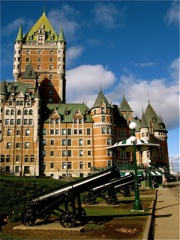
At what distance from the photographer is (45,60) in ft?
280

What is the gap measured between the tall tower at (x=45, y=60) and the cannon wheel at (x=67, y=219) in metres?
71.2

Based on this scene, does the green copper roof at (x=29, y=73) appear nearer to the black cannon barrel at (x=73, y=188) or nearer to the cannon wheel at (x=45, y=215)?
the cannon wheel at (x=45, y=215)

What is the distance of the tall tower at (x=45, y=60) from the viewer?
82.9m

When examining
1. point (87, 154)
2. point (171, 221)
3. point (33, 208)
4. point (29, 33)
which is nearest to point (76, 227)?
point (33, 208)

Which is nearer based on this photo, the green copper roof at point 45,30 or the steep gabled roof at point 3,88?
the steep gabled roof at point 3,88

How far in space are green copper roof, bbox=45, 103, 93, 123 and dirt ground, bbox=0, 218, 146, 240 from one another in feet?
192

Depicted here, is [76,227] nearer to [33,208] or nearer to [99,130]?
[33,208]

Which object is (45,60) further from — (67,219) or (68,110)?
(67,219)

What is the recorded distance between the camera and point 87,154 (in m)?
67.9

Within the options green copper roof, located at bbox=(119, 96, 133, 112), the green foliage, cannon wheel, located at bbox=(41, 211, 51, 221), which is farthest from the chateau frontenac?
cannon wheel, located at bbox=(41, 211, 51, 221)

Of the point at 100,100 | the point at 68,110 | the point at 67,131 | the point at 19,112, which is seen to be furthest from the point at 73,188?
the point at 68,110

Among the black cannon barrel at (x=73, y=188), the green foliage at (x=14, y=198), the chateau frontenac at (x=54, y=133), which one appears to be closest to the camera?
the black cannon barrel at (x=73, y=188)

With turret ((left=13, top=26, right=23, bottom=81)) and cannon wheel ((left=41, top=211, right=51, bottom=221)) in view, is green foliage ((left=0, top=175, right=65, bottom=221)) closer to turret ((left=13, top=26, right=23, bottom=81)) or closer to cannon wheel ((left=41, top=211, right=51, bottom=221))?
cannon wheel ((left=41, top=211, right=51, bottom=221))

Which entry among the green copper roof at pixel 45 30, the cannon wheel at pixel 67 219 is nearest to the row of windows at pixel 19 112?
the green copper roof at pixel 45 30
